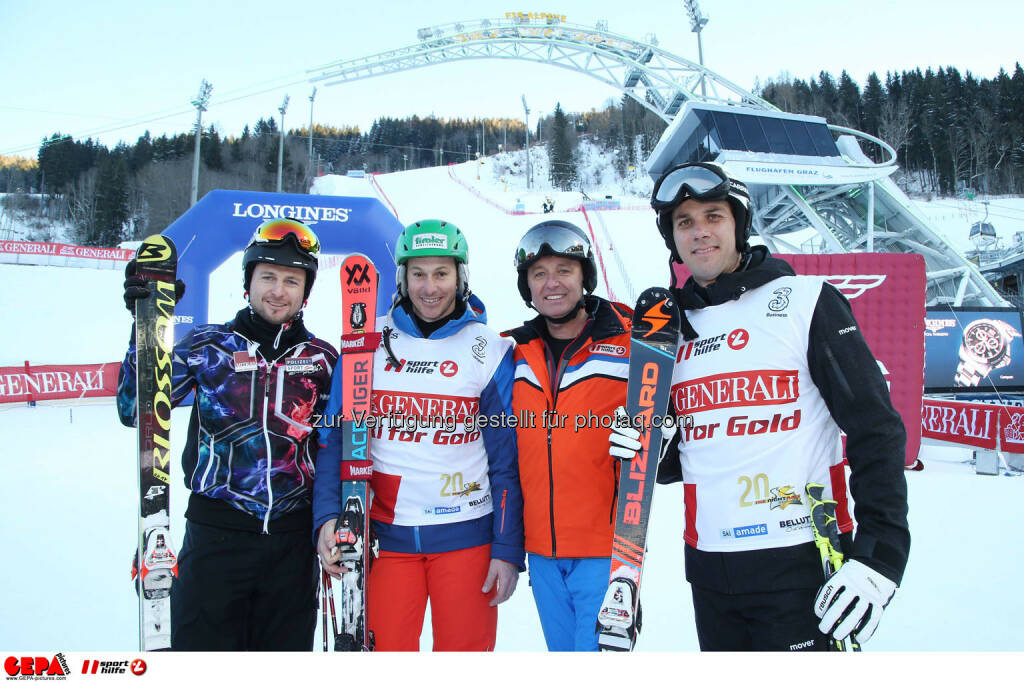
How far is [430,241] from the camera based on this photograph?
2.45m

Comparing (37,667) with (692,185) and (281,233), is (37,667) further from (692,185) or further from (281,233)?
(692,185)

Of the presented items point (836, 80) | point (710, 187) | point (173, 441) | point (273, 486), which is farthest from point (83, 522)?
point (836, 80)

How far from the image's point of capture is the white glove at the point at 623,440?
1960mm

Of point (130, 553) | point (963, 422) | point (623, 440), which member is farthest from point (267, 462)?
point (963, 422)

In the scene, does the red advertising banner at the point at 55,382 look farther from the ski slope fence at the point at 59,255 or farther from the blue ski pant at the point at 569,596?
the ski slope fence at the point at 59,255

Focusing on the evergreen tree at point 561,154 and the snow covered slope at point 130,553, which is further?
the evergreen tree at point 561,154

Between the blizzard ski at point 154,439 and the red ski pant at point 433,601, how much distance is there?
94cm

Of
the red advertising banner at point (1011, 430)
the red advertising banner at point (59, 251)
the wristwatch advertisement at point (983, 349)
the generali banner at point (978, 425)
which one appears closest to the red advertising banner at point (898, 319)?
the generali banner at point (978, 425)

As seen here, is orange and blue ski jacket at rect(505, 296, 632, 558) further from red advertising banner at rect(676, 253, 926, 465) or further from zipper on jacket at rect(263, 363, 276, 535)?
red advertising banner at rect(676, 253, 926, 465)

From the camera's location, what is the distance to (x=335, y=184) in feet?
157

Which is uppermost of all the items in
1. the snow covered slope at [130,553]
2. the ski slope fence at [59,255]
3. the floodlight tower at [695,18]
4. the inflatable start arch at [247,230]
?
the floodlight tower at [695,18]

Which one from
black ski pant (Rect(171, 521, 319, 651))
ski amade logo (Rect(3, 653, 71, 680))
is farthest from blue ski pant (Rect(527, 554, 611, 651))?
ski amade logo (Rect(3, 653, 71, 680))

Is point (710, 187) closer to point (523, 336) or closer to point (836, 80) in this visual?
point (523, 336)

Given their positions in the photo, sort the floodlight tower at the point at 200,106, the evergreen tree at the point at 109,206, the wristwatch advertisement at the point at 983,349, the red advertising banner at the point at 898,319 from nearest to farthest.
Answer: the red advertising banner at the point at 898,319
the wristwatch advertisement at the point at 983,349
the floodlight tower at the point at 200,106
the evergreen tree at the point at 109,206
